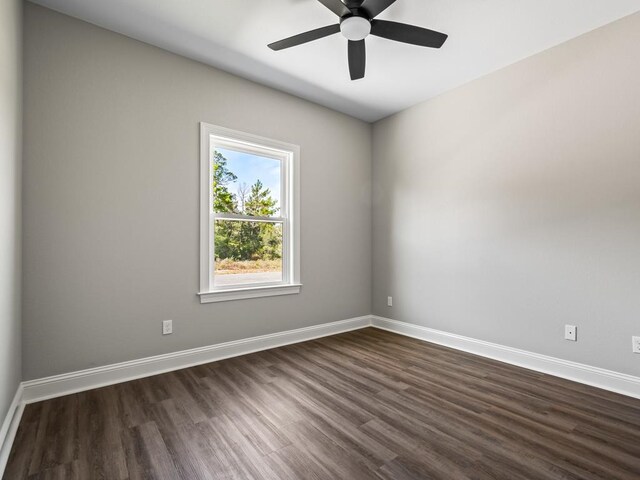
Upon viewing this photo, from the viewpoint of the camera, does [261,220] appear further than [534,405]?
Yes

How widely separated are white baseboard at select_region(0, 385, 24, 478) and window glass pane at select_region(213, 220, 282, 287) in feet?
5.09

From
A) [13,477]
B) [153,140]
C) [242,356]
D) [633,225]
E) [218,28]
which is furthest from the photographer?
[242,356]

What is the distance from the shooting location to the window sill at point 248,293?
3052 millimetres

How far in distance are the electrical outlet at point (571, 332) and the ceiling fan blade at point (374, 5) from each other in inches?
110

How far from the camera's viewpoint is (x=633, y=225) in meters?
2.39

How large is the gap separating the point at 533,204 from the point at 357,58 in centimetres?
199

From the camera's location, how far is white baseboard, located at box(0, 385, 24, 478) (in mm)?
1619

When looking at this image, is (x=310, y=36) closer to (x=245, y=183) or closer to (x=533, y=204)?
(x=245, y=183)

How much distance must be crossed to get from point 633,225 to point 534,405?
59.0 inches

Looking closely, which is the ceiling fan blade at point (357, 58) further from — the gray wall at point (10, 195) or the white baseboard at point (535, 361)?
the white baseboard at point (535, 361)

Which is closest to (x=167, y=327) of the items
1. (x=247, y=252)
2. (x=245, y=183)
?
(x=247, y=252)

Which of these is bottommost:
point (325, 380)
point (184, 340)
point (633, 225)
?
point (325, 380)

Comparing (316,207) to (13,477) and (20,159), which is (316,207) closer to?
(20,159)

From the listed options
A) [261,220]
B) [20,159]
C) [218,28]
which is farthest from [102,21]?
[261,220]
